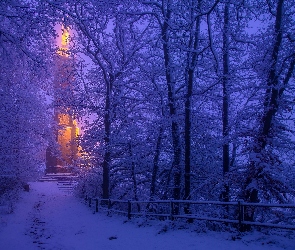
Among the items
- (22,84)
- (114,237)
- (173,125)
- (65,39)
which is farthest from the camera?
(22,84)

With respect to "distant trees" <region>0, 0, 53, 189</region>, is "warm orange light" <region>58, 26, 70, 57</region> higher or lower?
higher

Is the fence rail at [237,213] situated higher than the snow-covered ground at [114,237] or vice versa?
the fence rail at [237,213]

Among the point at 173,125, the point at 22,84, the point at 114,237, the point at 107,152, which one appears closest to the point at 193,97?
the point at 173,125

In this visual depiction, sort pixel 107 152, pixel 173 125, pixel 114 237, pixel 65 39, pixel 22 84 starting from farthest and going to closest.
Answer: pixel 22 84, pixel 107 152, pixel 65 39, pixel 173 125, pixel 114 237

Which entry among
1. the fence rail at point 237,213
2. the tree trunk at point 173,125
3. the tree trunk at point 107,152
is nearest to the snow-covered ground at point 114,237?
the fence rail at point 237,213

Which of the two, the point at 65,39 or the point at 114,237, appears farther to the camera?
the point at 65,39

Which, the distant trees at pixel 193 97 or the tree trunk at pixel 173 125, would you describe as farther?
the tree trunk at pixel 173 125

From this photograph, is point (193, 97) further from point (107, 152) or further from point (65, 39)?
point (65, 39)

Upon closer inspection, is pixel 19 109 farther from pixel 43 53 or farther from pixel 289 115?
pixel 289 115

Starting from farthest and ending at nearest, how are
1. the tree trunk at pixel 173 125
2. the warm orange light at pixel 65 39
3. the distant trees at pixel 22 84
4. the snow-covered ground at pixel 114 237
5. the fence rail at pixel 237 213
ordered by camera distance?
the tree trunk at pixel 173 125 → the warm orange light at pixel 65 39 → the distant trees at pixel 22 84 → the snow-covered ground at pixel 114 237 → the fence rail at pixel 237 213

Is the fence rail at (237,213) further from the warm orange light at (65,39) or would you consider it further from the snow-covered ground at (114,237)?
the warm orange light at (65,39)

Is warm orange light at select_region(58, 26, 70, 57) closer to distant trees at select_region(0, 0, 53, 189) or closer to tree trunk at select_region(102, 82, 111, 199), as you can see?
distant trees at select_region(0, 0, 53, 189)

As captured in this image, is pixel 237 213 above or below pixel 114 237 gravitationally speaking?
above

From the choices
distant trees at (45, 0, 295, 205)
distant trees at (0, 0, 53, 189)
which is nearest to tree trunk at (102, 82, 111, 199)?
distant trees at (45, 0, 295, 205)
